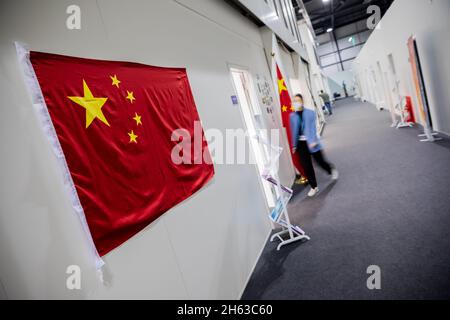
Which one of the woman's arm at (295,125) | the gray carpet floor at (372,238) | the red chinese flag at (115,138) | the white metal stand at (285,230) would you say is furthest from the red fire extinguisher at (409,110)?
the red chinese flag at (115,138)

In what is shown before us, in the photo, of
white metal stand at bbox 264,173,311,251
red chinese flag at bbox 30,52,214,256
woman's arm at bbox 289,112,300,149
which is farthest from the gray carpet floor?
red chinese flag at bbox 30,52,214,256

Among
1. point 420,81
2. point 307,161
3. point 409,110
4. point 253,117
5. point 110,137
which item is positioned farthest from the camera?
point 409,110

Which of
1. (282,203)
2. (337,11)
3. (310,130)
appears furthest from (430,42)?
(337,11)

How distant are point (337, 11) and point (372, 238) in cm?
2092

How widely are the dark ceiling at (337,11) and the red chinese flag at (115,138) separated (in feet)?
51.1

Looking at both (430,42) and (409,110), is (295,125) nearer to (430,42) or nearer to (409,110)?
(430,42)

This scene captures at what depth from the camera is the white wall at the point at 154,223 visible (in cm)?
106

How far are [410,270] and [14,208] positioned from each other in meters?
2.46

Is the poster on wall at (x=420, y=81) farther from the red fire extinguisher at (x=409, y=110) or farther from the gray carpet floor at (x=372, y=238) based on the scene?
the red fire extinguisher at (x=409, y=110)

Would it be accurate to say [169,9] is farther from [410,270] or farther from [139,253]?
[410,270]

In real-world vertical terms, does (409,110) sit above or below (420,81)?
below

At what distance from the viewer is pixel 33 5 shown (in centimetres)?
123

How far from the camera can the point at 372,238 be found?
2.72 meters

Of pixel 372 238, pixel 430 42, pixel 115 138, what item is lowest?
pixel 372 238
